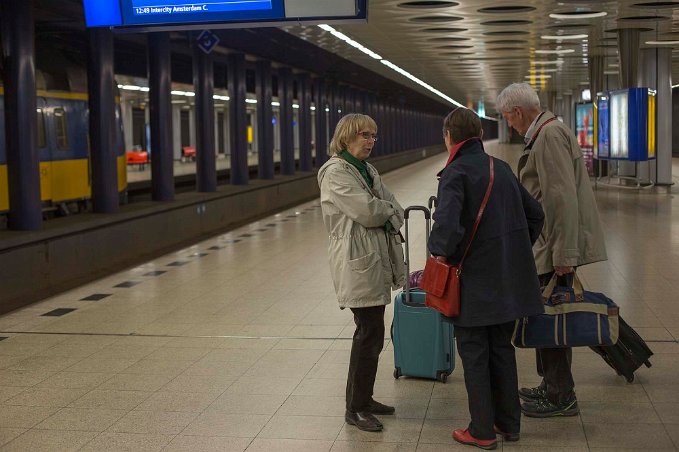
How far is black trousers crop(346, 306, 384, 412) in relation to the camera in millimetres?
5035

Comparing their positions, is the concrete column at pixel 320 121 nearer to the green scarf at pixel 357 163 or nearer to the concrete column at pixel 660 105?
the concrete column at pixel 660 105

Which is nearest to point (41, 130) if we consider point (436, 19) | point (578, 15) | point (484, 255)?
point (436, 19)

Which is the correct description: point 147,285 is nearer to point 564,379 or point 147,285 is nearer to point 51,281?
point 51,281

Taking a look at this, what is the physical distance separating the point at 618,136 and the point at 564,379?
57.6 feet

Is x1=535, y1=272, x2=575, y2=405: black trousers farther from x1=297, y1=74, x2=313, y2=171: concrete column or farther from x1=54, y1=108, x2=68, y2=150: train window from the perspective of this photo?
x1=297, y1=74, x2=313, y2=171: concrete column

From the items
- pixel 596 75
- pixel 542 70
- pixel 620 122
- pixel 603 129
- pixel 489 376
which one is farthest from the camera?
pixel 542 70

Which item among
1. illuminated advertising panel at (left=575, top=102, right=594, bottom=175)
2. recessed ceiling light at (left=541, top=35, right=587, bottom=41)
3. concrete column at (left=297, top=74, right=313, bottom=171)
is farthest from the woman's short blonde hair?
concrete column at (left=297, top=74, right=313, bottom=171)

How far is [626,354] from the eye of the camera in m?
5.80

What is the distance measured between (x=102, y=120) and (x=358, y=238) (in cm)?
905

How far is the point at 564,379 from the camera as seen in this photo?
17.3ft

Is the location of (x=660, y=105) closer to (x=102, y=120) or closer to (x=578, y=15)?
(x=578, y=15)

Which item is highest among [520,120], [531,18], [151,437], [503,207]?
[531,18]

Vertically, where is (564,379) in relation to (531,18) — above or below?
below

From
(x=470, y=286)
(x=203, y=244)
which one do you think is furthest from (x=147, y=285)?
(x=470, y=286)
